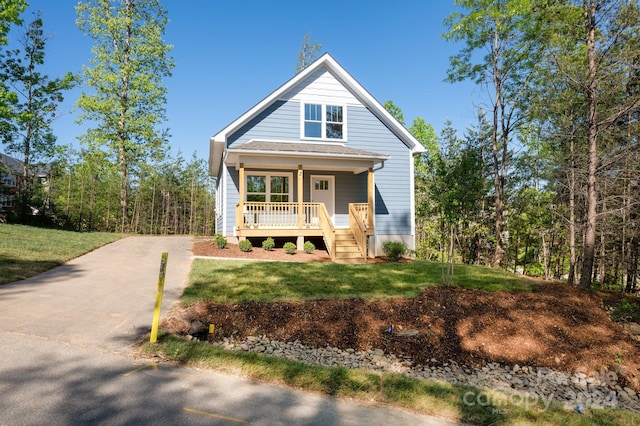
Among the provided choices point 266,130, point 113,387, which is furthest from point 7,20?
point 113,387

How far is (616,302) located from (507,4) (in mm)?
10923

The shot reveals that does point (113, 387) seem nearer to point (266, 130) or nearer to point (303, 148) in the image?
point (303, 148)

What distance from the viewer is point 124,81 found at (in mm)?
22297

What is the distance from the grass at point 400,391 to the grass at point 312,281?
253cm

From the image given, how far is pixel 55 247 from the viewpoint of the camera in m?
10.8

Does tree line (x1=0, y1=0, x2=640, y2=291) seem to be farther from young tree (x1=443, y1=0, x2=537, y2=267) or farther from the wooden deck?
the wooden deck

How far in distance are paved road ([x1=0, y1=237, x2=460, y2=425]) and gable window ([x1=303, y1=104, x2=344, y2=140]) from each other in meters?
11.4

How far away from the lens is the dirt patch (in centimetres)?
514

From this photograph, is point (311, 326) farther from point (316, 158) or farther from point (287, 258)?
point (316, 158)

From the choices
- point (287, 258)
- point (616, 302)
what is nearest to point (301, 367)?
point (616, 302)

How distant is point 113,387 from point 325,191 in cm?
1278

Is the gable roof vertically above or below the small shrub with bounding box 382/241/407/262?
above

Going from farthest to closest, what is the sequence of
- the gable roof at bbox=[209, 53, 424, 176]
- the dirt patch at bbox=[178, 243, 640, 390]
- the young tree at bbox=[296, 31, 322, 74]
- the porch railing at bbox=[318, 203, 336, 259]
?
1. the young tree at bbox=[296, 31, 322, 74]
2. the gable roof at bbox=[209, 53, 424, 176]
3. the porch railing at bbox=[318, 203, 336, 259]
4. the dirt patch at bbox=[178, 243, 640, 390]

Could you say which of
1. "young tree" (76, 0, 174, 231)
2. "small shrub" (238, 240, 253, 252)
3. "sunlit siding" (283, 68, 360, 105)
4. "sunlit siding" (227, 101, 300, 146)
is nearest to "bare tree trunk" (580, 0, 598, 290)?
"sunlit siding" (283, 68, 360, 105)
